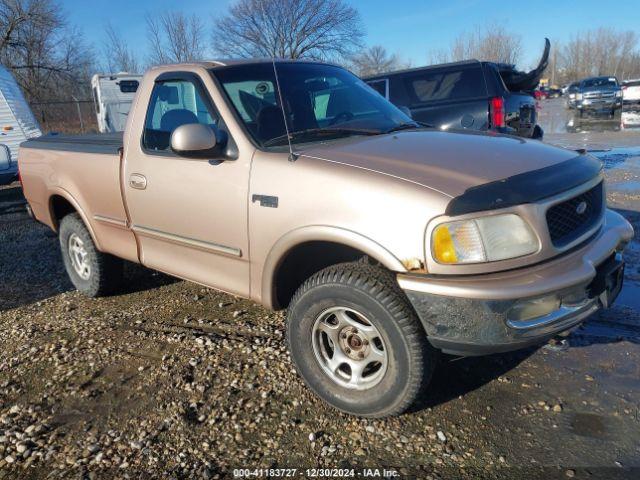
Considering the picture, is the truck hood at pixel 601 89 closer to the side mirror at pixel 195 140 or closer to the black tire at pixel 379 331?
the side mirror at pixel 195 140

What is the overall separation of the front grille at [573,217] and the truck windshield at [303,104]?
131 cm

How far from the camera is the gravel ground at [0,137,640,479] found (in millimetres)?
2436

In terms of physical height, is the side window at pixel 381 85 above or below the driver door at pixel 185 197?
above

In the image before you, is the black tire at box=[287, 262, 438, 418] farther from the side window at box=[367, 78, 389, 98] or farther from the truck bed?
the side window at box=[367, 78, 389, 98]

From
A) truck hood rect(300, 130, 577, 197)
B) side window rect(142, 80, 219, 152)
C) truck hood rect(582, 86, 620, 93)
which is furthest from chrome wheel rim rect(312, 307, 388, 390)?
truck hood rect(582, 86, 620, 93)

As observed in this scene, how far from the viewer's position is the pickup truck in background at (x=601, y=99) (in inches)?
936

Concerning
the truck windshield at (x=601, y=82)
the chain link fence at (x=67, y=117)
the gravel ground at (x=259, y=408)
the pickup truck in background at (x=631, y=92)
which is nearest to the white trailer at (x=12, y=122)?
the gravel ground at (x=259, y=408)

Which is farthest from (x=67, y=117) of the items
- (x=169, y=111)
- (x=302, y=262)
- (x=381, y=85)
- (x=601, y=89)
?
(x=601, y=89)

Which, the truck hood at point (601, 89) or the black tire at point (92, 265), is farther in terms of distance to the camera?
the truck hood at point (601, 89)

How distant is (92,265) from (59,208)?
822 millimetres

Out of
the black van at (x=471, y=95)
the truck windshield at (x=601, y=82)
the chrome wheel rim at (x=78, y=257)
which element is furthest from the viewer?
the truck windshield at (x=601, y=82)

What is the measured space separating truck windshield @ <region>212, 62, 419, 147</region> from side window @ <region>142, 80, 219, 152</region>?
0.82ft

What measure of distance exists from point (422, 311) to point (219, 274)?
1496 millimetres

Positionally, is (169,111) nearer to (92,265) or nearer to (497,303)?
(92,265)
